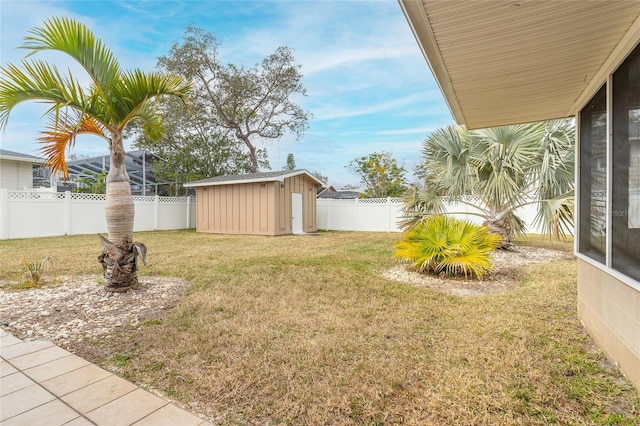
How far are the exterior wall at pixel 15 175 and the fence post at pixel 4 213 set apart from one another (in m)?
3.84

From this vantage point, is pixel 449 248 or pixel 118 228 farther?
pixel 449 248

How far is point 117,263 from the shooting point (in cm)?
409

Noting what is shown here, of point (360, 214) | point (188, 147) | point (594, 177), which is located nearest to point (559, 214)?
point (594, 177)

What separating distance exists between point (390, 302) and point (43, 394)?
3272mm

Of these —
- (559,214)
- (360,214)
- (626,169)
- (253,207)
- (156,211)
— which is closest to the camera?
(626,169)

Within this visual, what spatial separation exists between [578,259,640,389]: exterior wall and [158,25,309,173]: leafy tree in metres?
18.0

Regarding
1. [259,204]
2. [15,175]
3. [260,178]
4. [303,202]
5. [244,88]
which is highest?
[244,88]

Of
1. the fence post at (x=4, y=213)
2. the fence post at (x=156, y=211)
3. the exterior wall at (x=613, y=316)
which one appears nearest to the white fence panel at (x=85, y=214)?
the fence post at (x=4, y=213)

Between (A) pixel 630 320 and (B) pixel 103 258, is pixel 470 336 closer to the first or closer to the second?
(A) pixel 630 320

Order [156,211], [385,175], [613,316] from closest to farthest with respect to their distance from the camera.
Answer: [613,316]
[156,211]
[385,175]

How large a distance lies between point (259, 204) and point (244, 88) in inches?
351

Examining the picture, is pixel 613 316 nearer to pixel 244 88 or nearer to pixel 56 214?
pixel 56 214

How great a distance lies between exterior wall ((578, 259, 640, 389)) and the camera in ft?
6.66

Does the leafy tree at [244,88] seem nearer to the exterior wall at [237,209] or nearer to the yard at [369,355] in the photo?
the exterior wall at [237,209]
